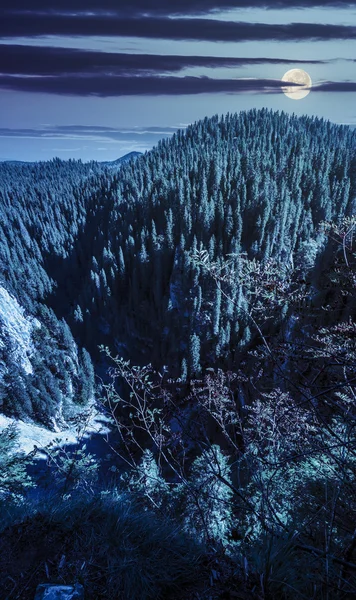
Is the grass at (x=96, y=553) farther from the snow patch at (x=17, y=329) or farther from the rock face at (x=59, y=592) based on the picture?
the snow patch at (x=17, y=329)

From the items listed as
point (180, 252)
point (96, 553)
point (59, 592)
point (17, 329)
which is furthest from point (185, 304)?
point (59, 592)

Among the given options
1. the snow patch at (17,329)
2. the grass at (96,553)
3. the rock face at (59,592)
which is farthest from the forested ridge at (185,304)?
the rock face at (59,592)

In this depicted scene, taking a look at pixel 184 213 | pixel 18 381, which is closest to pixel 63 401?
pixel 18 381

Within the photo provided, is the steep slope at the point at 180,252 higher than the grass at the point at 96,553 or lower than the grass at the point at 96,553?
higher

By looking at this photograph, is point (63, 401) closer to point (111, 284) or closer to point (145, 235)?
point (111, 284)

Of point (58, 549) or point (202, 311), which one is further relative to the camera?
point (202, 311)

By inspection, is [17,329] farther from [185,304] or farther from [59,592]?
[59,592]

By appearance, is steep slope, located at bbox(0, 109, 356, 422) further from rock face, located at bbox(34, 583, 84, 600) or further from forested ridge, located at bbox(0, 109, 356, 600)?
rock face, located at bbox(34, 583, 84, 600)

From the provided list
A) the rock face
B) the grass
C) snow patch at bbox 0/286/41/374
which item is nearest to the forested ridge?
snow patch at bbox 0/286/41/374
